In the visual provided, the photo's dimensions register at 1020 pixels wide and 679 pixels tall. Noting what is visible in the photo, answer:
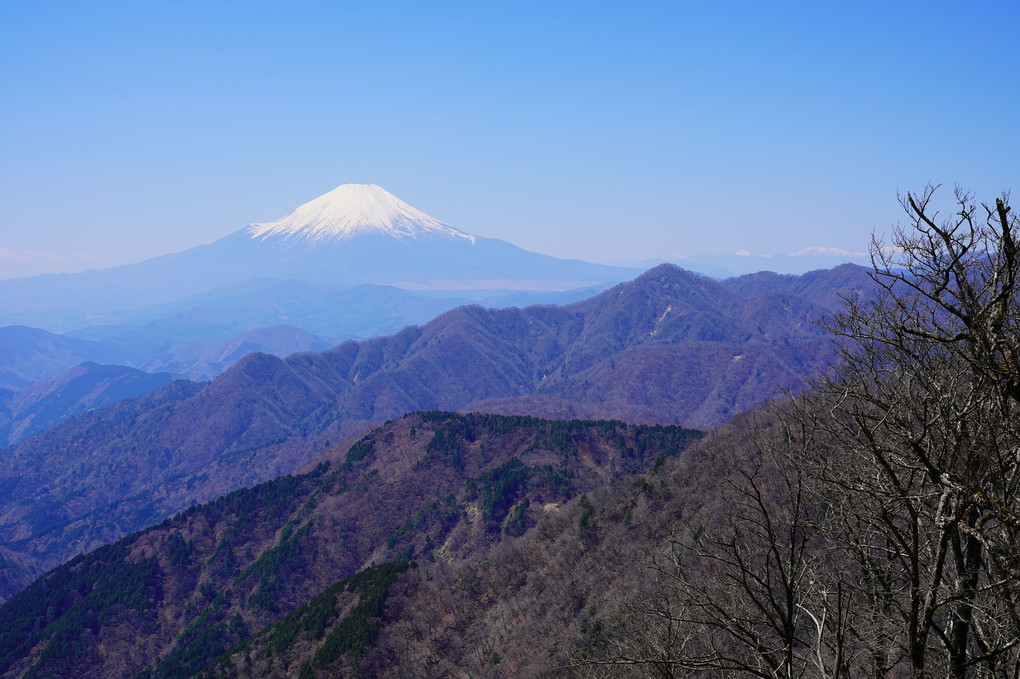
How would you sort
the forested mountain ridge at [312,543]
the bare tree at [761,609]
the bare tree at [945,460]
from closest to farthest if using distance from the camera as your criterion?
the bare tree at [945,460]
the bare tree at [761,609]
the forested mountain ridge at [312,543]

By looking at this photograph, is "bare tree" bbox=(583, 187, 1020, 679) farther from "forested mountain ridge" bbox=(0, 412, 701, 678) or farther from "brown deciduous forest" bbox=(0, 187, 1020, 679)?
"forested mountain ridge" bbox=(0, 412, 701, 678)

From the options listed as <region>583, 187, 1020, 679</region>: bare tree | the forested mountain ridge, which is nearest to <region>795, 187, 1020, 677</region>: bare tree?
<region>583, 187, 1020, 679</region>: bare tree

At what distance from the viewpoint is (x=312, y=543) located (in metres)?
87.6

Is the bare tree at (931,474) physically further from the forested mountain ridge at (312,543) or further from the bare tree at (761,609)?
the forested mountain ridge at (312,543)

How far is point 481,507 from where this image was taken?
89438 mm

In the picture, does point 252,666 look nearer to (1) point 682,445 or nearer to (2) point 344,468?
(2) point 344,468

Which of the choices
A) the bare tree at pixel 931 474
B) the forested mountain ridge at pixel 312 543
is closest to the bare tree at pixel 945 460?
the bare tree at pixel 931 474

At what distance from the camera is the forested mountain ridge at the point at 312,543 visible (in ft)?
239

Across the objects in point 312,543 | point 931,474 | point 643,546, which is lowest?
point 312,543

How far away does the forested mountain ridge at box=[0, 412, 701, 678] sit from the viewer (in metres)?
72.8

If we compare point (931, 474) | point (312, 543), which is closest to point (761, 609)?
point (931, 474)

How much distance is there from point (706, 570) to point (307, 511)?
74.9 m

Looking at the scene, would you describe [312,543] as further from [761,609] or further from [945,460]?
[945,460]

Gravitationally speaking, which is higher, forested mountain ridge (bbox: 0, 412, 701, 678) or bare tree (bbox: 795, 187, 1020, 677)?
bare tree (bbox: 795, 187, 1020, 677)
